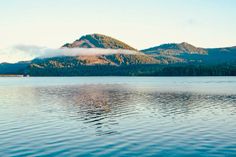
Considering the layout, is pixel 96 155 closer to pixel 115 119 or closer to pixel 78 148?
pixel 78 148

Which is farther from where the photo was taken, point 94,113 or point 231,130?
point 94,113

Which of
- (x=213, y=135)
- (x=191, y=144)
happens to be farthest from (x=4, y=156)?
(x=213, y=135)

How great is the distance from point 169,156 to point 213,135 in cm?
1211

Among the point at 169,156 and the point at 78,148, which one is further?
the point at 78,148

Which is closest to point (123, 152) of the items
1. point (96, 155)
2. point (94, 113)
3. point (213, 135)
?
point (96, 155)

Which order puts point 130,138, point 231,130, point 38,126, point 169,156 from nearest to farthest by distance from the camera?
point 169,156, point 130,138, point 231,130, point 38,126

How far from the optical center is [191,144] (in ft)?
121

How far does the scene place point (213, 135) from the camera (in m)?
41.8

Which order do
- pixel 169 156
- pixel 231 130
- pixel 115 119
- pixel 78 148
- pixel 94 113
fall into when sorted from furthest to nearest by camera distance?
pixel 94 113
pixel 115 119
pixel 231 130
pixel 78 148
pixel 169 156

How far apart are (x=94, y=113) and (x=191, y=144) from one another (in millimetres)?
31676

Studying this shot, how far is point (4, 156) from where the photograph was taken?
32.4m

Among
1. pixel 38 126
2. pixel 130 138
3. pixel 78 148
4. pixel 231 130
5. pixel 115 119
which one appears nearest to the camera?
pixel 78 148

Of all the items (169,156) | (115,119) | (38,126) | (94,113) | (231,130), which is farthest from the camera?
(94,113)

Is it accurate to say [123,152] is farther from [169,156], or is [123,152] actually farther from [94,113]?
[94,113]
